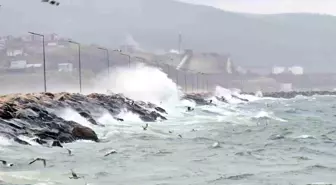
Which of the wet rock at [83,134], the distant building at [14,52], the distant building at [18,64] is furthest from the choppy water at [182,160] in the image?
the distant building at [14,52]

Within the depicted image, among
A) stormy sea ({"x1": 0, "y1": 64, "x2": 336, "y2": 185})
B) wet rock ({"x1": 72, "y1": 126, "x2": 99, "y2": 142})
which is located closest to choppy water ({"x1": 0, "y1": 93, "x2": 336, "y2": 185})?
stormy sea ({"x1": 0, "y1": 64, "x2": 336, "y2": 185})

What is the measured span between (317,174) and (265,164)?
2564 mm

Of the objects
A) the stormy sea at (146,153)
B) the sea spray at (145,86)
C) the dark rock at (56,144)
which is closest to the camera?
the stormy sea at (146,153)

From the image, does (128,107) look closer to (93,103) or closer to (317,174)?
(93,103)

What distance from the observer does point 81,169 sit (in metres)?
19.4

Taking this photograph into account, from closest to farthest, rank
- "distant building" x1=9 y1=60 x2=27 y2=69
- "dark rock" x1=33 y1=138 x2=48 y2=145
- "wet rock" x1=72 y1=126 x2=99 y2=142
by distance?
"dark rock" x1=33 y1=138 x2=48 y2=145
"wet rock" x1=72 y1=126 x2=99 y2=142
"distant building" x1=9 y1=60 x2=27 y2=69

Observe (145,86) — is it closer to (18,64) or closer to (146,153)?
(146,153)

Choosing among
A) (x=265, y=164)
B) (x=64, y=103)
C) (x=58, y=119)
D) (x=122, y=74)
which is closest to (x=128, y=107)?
(x=64, y=103)

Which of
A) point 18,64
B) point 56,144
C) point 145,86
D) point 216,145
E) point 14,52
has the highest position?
point 14,52

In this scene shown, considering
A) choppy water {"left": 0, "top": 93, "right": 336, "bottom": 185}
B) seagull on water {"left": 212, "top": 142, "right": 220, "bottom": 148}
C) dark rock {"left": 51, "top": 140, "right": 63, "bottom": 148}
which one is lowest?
seagull on water {"left": 212, "top": 142, "right": 220, "bottom": 148}

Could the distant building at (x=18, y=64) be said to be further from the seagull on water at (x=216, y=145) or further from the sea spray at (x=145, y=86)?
the seagull on water at (x=216, y=145)

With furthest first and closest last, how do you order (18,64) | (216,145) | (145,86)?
(18,64)
(145,86)
(216,145)

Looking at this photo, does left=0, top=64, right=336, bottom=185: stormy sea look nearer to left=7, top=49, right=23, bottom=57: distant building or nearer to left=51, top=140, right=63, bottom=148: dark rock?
left=51, top=140, right=63, bottom=148: dark rock

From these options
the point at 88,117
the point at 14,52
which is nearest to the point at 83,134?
the point at 88,117
